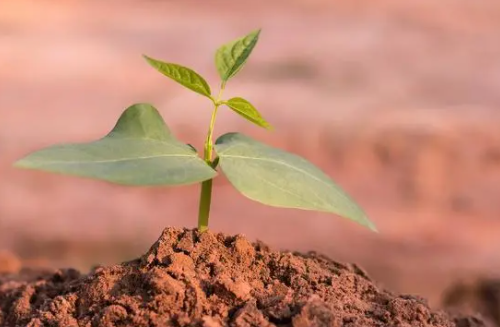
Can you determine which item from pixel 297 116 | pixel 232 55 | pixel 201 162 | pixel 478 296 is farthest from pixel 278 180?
pixel 297 116

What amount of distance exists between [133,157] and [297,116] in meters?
2.85

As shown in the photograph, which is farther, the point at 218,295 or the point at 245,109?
the point at 245,109

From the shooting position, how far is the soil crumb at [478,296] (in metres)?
1.77

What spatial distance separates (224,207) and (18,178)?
81 cm

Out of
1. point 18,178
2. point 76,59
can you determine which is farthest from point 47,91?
point 18,178

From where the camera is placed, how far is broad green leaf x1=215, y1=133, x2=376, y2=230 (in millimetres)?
787

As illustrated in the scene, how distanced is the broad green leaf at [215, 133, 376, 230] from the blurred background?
2.52 ft

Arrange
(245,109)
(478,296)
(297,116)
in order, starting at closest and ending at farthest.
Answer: (245,109) → (478,296) → (297,116)

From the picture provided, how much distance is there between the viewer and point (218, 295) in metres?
0.77

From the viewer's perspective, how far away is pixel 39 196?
3043 mm

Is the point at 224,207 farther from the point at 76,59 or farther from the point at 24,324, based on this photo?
the point at 24,324

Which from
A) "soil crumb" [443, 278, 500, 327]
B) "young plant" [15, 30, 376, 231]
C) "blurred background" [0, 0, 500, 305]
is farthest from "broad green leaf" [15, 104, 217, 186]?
"soil crumb" [443, 278, 500, 327]

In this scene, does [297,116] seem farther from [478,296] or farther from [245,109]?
[245,109]

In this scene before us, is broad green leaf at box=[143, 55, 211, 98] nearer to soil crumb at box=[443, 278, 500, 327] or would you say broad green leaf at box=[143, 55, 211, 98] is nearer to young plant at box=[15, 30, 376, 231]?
young plant at box=[15, 30, 376, 231]
